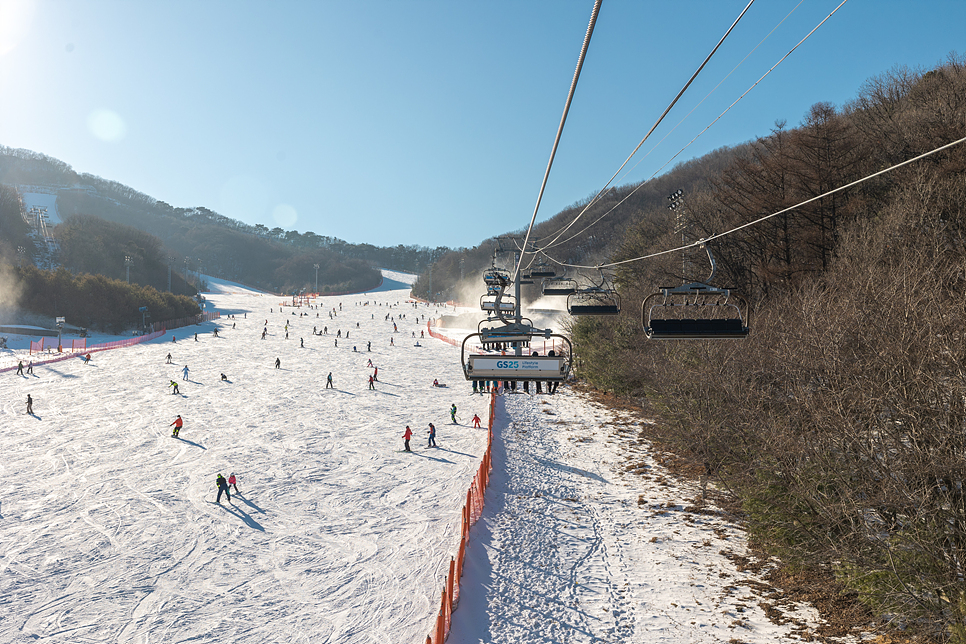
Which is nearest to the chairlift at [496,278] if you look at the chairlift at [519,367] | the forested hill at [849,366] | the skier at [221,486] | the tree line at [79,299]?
the chairlift at [519,367]

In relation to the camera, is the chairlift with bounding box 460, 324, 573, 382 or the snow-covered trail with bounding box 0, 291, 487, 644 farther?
the snow-covered trail with bounding box 0, 291, 487, 644

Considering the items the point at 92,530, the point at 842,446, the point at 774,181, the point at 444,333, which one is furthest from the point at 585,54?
the point at 444,333

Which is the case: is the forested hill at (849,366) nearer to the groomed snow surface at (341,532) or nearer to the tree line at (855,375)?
the tree line at (855,375)

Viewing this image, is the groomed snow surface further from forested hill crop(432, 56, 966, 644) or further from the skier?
forested hill crop(432, 56, 966, 644)

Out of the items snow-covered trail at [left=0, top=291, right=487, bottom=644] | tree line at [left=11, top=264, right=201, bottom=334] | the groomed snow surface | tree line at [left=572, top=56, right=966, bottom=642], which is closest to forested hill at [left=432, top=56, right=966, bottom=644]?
tree line at [left=572, top=56, right=966, bottom=642]

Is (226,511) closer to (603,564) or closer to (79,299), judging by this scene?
(603,564)

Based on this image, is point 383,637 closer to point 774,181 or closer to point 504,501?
point 504,501
